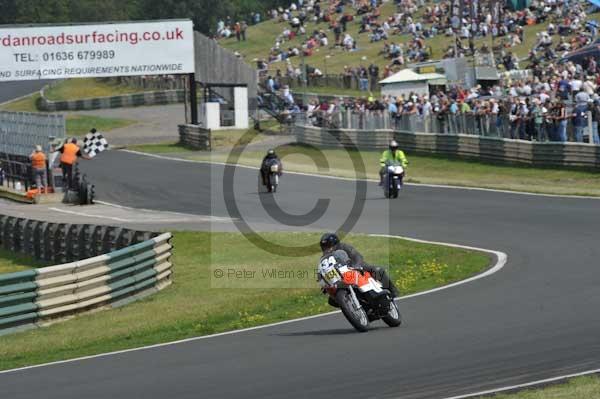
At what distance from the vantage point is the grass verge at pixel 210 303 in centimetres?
1527

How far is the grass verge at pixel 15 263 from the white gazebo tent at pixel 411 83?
20.5 meters

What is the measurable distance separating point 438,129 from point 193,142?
14.4m

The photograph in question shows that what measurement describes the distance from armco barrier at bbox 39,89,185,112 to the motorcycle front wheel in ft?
192

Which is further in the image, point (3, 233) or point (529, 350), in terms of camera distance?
point (3, 233)

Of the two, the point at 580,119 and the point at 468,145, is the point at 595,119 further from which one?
the point at 468,145

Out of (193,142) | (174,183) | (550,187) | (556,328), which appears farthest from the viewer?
(193,142)

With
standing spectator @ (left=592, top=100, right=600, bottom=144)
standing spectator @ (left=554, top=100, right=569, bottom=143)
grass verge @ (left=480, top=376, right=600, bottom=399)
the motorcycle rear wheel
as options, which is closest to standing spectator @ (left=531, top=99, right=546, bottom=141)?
standing spectator @ (left=554, top=100, right=569, bottom=143)

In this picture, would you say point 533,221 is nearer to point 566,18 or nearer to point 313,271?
point 313,271

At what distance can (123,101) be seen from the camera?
235ft

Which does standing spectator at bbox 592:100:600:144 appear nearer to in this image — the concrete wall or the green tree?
the concrete wall

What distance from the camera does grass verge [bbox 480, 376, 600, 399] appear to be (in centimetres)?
956

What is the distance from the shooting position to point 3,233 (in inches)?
1109

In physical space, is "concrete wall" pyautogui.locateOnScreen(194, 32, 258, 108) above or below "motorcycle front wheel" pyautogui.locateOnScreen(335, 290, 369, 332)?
above

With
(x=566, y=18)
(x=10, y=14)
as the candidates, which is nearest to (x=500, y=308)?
(x=566, y=18)
